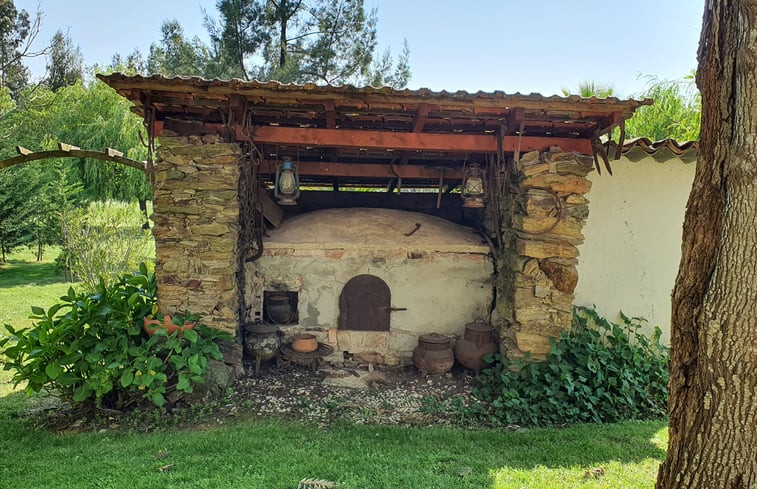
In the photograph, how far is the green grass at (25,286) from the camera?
858cm

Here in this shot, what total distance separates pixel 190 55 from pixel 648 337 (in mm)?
14736

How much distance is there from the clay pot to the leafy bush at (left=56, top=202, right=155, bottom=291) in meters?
5.14

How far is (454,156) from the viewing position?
5.53 m

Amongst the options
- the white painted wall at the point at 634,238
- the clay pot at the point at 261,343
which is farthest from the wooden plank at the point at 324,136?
the clay pot at the point at 261,343

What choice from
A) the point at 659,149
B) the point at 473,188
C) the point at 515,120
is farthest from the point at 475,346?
the point at 659,149

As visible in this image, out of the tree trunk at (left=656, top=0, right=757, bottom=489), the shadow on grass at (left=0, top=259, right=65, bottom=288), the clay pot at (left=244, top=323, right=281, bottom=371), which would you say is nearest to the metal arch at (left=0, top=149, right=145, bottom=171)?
the clay pot at (left=244, top=323, right=281, bottom=371)

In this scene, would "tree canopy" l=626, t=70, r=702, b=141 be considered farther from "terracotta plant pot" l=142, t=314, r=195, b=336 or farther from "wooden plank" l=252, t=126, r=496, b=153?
"terracotta plant pot" l=142, t=314, r=195, b=336

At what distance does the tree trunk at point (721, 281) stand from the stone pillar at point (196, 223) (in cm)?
391

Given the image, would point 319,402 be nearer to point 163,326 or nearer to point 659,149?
point 163,326

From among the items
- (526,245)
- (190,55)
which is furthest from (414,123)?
(190,55)

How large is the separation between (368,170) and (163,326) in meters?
2.88

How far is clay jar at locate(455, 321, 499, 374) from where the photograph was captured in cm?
506

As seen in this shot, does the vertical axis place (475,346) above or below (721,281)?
below

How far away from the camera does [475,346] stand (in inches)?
201
